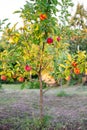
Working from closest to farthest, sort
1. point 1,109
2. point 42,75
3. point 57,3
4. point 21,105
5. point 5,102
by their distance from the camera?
point 57,3 < point 42,75 < point 1,109 < point 21,105 < point 5,102

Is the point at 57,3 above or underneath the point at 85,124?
above

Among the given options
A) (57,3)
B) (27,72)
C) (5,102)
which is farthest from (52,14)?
(5,102)

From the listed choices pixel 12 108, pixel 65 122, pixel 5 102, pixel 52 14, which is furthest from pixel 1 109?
pixel 52 14

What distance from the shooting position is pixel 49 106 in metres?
6.40

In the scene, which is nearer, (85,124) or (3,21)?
(3,21)

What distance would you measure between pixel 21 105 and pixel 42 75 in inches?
80.2

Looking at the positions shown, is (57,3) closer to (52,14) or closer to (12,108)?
(52,14)

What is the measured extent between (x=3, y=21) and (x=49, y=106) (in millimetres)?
2722

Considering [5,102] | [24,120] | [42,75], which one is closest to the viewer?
[42,75]

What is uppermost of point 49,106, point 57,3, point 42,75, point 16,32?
point 57,3

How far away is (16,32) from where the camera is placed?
14.0 ft

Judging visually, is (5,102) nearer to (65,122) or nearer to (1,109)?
(1,109)

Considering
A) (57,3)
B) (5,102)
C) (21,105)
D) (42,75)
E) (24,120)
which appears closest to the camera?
(57,3)

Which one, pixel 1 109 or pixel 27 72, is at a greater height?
pixel 27 72
